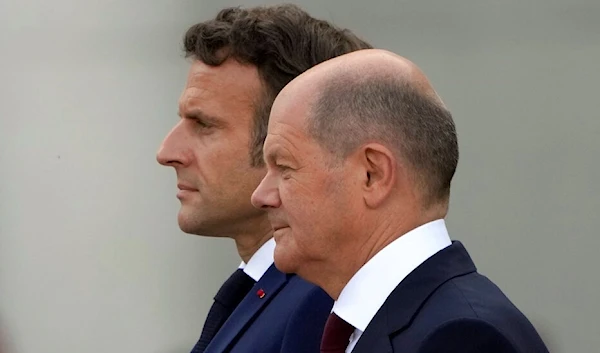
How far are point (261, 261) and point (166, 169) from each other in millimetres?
1827

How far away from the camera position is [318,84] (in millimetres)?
Result: 2008

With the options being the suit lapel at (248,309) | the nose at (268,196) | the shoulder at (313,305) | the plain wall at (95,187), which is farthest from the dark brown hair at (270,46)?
the plain wall at (95,187)

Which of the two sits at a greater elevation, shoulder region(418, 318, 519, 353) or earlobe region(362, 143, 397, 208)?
earlobe region(362, 143, 397, 208)

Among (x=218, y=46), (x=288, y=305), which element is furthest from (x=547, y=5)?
(x=288, y=305)

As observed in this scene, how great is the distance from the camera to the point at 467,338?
1746mm

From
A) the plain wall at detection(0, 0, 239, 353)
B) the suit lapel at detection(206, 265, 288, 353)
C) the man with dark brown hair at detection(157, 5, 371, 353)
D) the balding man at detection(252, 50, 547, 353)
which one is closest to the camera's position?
the balding man at detection(252, 50, 547, 353)

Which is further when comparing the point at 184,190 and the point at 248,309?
the point at 184,190

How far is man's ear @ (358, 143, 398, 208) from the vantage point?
191cm

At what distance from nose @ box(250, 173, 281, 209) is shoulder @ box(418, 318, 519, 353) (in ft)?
1.35

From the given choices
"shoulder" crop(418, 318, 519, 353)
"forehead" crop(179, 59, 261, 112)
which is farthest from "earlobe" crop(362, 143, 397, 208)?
"forehead" crop(179, 59, 261, 112)

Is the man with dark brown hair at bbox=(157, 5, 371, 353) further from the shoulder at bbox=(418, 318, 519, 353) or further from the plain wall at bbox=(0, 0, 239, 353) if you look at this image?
the plain wall at bbox=(0, 0, 239, 353)

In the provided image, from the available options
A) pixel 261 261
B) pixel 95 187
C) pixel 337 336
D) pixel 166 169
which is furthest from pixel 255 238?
pixel 95 187

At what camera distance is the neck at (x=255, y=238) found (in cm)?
262

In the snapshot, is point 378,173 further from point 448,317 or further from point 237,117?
point 237,117
